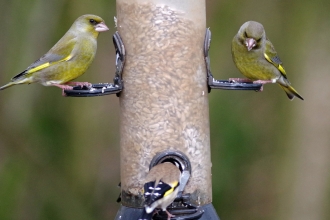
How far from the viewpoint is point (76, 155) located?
30.6 feet

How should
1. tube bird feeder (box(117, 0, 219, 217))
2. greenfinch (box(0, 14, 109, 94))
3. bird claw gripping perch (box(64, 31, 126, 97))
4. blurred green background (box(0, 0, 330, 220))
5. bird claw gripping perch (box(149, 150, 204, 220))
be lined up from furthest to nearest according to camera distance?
blurred green background (box(0, 0, 330, 220))
greenfinch (box(0, 14, 109, 94))
tube bird feeder (box(117, 0, 219, 217))
bird claw gripping perch (box(64, 31, 126, 97))
bird claw gripping perch (box(149, 150, 204, 220))

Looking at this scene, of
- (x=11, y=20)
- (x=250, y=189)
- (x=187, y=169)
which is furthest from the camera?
(x=250, y=189)

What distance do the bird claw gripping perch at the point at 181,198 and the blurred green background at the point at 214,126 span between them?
3051mm

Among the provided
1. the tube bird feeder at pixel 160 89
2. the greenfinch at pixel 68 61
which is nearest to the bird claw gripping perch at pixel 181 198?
the tube bird feeder at pixel 160 89

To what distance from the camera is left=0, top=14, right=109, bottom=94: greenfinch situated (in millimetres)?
7094

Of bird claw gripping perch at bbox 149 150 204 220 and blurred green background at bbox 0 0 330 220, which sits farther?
blurred green background at bbox 0 0 330 220

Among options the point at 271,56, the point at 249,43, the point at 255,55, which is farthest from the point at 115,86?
the point at 271,56

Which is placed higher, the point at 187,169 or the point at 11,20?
the point at 11,20

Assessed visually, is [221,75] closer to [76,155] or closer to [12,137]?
[76,155]

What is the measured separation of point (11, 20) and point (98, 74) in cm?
127

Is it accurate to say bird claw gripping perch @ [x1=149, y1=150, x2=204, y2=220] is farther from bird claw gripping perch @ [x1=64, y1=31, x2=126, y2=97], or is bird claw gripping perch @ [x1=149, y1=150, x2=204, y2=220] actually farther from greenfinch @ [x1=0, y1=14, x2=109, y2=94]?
greenfinch @ [x1=0, y1=14, x2=109, y2=94]

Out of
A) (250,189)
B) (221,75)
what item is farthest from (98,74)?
(250,189)

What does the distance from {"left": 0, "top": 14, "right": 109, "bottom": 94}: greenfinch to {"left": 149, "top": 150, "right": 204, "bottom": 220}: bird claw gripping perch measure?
53.6 inches

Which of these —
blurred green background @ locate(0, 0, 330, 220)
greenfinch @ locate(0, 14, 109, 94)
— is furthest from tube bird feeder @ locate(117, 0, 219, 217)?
blurred green background @ locate(0, 0, 330, 220)
